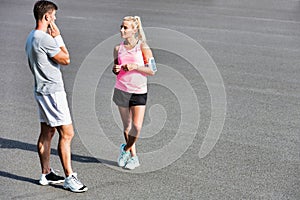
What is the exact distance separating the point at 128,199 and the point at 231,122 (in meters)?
3.03

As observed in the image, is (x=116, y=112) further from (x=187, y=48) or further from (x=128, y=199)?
(x=187, y=48)

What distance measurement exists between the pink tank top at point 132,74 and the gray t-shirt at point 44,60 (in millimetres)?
898

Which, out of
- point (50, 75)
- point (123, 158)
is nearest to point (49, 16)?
point (50, 75)

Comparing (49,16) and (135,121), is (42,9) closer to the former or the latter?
(49,16)

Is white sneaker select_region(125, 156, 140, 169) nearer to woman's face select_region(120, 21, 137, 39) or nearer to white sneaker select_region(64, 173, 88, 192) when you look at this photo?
white sneaker select_region(64, 173, 88, 192)

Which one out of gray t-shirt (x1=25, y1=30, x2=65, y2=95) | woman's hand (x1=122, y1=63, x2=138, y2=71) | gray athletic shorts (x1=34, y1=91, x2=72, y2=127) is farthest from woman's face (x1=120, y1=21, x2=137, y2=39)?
gray athletic shorts (x1=34, y1=91, x2=72, y2=127)

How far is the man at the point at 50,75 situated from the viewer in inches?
217

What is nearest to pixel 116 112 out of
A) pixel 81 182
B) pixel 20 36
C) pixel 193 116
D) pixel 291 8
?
pixel 193 116

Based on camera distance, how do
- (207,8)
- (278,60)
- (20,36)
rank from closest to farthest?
(278,60) → (20,36) → (207,8)

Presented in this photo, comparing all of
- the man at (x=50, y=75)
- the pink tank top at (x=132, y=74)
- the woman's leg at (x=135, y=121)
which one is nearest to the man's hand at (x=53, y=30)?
the man at (x=50, y=75)

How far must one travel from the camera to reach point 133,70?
6.32 meters

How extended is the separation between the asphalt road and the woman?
2.58 ft

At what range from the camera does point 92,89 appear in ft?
32.4

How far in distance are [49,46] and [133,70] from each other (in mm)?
1171
